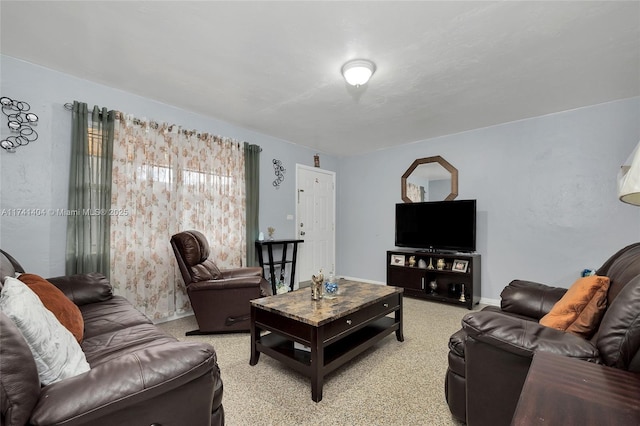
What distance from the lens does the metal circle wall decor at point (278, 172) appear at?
15.4ft

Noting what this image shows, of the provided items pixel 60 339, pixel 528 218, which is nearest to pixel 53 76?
pixel 60 339

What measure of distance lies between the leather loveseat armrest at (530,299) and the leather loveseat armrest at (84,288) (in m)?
3.32

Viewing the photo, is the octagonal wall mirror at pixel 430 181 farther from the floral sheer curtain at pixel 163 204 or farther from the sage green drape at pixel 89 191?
the sage green drape at pixel 89 191

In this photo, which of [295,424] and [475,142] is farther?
[475,142]

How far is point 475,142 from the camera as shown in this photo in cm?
423

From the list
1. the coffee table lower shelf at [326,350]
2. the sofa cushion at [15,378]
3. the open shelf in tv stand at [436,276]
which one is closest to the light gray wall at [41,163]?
the coffee table lower shelf at [326,350]

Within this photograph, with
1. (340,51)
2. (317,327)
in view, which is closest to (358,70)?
(340,51)

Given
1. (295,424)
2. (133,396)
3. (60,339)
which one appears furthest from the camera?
(295,424)

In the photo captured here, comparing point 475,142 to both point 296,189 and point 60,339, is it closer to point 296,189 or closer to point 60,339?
point 296,189

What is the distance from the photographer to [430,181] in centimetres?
465

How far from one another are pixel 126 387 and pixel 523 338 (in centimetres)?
162

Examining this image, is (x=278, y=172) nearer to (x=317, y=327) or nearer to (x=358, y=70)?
(x=358, y=70)

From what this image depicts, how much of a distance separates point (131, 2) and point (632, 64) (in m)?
4.00

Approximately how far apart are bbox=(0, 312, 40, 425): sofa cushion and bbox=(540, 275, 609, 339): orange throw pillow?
2.28 meters
